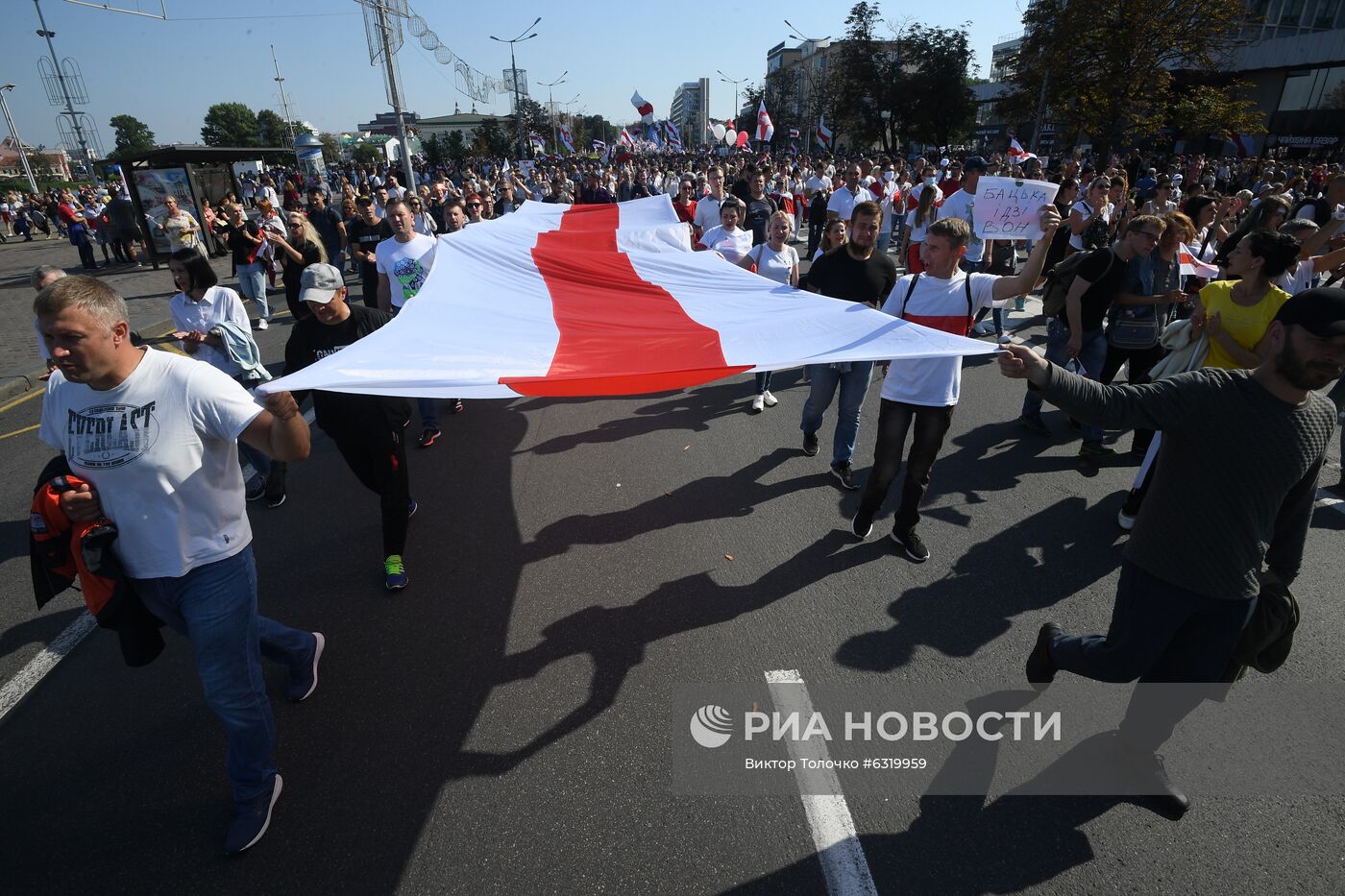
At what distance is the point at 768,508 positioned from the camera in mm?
4586

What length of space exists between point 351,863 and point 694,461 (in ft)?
11.9

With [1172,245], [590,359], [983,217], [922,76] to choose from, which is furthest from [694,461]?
[922,76]

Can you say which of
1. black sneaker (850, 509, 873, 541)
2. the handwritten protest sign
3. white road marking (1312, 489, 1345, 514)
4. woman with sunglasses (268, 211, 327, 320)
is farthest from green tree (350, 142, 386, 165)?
white road marking (1312, 489, 1345, 514)

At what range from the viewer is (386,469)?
12.3 ft

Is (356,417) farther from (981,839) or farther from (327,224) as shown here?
(327,224)

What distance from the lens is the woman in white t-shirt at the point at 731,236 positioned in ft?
21.4

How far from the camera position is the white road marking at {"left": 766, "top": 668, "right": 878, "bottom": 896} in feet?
7.28

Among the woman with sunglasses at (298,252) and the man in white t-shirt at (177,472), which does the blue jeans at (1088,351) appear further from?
the woman with sunglasses at (298,252)

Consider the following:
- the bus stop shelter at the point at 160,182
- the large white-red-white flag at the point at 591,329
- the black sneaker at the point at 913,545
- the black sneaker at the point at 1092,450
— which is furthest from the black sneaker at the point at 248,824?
the bus stop shelter at the point at 160,182

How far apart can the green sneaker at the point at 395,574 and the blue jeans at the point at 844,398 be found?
10.3ft

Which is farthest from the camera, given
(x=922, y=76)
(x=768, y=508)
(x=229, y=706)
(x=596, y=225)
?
(x=922, y=76)

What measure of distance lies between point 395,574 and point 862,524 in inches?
115

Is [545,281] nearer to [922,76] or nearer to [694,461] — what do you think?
[694,461]

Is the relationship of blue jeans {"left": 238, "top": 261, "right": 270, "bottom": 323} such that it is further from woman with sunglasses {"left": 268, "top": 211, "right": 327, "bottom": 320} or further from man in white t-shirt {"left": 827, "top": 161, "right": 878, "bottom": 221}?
man in white t-shirt {"left": 827, "top": 161, "right": 878, "bottom": 221}
